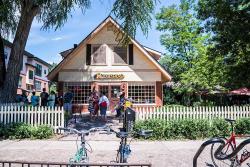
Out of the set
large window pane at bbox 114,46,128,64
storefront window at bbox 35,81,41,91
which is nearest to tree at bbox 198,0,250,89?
large window pane at bbox 114,46,128,64

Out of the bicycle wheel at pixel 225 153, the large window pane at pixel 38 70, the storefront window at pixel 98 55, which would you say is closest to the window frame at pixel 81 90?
the storefront window at pixel 98 55

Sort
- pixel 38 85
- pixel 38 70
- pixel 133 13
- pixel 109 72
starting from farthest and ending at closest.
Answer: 1. pixel 38 70
2. pixel 38 85
3. pixel 109 72
4. pixel 133 13

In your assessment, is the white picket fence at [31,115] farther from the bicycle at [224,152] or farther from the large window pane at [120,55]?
the large window pane at [120,55]

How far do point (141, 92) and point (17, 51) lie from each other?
36.0ft

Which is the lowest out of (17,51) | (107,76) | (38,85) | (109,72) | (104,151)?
(104,151)

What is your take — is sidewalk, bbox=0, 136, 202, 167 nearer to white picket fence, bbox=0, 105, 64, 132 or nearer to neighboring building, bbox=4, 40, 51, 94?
white picket fence, bbox=0, 105, 64, 132

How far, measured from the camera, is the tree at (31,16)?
588 inches

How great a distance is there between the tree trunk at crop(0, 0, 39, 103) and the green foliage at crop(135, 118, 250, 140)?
652 centimetres

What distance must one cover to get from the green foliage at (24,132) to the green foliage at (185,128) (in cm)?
358

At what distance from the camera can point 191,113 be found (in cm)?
1344

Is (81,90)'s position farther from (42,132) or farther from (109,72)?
(42,132)

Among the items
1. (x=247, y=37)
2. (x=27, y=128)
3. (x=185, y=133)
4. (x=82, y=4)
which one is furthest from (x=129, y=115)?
(x=247, y=37)

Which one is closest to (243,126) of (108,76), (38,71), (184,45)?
(108,76)

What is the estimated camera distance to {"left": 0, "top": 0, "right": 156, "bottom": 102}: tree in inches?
588
